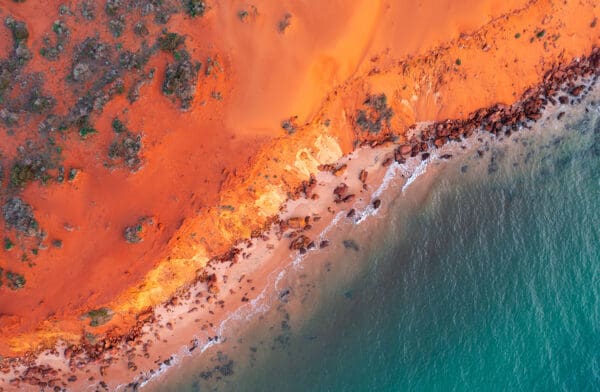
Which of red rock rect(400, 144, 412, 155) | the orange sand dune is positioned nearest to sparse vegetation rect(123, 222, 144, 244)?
the orange sand dune

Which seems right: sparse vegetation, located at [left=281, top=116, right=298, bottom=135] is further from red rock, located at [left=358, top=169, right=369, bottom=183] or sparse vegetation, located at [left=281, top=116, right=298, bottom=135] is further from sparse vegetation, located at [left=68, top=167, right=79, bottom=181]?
sparse vegetation, located at [left=68, top=167, right=79, bottom=181]

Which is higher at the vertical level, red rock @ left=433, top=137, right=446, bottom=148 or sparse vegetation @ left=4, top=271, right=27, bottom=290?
red rock @ left=433, top=137, right=446, bottom=148

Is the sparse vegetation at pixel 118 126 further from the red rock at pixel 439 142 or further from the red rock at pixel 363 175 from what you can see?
the red rock at pixel 439 142

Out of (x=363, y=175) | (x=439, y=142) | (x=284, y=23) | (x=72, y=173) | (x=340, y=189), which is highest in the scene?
(x=284, y=23)

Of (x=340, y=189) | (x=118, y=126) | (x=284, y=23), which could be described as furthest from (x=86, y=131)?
(x=340, y=189)

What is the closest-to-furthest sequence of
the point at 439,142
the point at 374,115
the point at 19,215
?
the point at 19,215 < the point at 374,115 < the point at 439,142

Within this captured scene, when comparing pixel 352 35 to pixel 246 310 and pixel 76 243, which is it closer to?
pixel 246 310

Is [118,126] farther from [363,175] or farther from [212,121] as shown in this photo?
[363,175]
